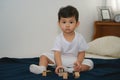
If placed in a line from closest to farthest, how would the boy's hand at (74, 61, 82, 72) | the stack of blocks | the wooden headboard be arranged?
the stack of blocks
the boy's hand at (74, 61, 82, 72)
the wooden headboard

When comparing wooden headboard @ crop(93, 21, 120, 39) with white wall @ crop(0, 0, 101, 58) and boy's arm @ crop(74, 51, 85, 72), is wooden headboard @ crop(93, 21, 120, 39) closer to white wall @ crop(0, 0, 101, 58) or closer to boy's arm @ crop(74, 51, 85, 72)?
white wall @ crop(0, 0, 101, 58)

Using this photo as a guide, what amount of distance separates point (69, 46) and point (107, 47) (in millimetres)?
837

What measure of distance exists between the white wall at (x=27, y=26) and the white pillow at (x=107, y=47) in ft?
1.63

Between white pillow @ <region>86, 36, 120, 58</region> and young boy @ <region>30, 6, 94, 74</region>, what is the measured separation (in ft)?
2.16

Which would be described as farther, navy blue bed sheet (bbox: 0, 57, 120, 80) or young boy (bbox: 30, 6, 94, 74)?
young boy (bbox: 30, 6, 94, 74)

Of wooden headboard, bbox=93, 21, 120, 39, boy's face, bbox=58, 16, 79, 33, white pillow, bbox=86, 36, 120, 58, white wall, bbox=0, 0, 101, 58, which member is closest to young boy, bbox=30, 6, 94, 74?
boy's face, bbox=58, 16, 79, 33

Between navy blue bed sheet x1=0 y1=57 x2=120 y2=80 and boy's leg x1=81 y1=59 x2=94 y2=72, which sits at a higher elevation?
boy's leg x1=81 y1=59 x2=94 y2=72

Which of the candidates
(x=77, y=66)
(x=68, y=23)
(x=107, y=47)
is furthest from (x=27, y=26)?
(x=77, y=66)

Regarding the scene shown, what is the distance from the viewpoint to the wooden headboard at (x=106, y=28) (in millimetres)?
2783

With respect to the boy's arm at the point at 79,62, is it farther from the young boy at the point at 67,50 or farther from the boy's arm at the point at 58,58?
the boy's arm at the point at 58,58

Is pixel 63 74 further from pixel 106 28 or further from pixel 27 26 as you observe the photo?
pixel 106 28

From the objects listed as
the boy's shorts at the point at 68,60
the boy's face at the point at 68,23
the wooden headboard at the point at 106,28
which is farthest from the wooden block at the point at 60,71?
the wooden headboard at the point at 106,28

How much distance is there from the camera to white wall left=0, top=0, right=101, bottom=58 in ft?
7.61

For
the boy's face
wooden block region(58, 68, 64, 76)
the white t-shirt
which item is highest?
the boy's face
